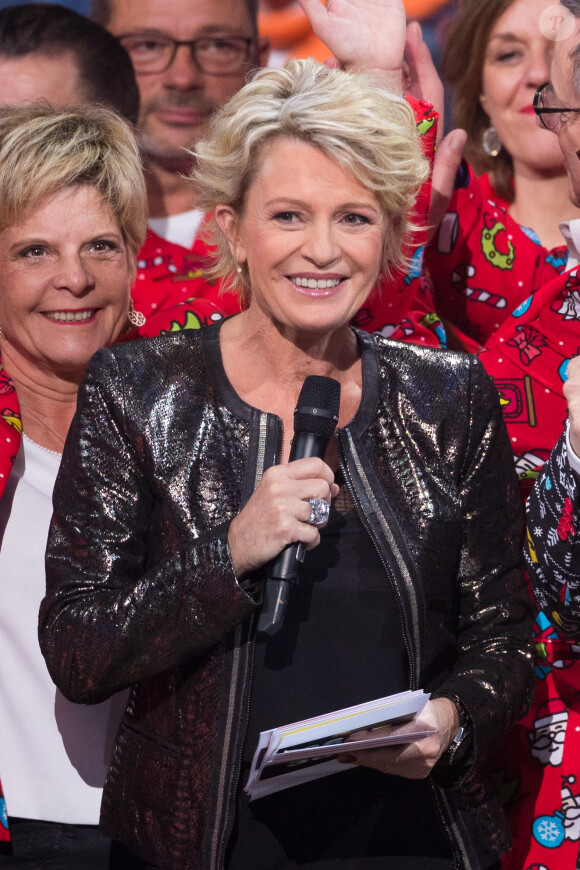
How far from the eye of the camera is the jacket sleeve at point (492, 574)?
1.93 metres

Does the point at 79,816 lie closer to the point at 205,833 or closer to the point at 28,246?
the point at 205,833

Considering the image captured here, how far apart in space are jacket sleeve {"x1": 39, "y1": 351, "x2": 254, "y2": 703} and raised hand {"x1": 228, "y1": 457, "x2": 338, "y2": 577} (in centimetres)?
6

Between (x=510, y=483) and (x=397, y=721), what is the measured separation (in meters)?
0.55

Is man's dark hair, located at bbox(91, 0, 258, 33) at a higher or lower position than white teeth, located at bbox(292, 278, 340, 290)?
higher

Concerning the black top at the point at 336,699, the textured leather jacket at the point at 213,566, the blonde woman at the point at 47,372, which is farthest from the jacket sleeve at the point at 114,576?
the blonde woman at the point at 47,372

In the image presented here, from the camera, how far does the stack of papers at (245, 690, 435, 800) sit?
5.02 ft

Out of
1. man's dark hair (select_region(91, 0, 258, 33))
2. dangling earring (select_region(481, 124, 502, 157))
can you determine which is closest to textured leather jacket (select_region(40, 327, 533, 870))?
dangling earring (select_region(481, 124, 502, 157))

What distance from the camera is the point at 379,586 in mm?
1877

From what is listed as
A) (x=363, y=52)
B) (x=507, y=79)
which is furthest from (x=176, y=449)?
(x=507, y=79)

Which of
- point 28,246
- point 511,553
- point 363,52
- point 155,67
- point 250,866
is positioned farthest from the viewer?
point 155,67

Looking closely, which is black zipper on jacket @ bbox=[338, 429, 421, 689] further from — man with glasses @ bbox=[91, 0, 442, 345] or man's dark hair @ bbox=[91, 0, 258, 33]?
man's dark hair @ bbox=[91, 0, 258, 33]

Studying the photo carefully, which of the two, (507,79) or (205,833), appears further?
(507,79)

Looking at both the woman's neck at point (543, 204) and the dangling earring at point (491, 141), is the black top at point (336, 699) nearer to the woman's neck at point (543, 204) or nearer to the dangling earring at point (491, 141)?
the woman's neck at point (543, 204)

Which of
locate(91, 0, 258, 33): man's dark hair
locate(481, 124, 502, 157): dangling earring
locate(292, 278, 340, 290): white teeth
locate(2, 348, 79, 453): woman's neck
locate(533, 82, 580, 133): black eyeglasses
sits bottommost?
locate(2, 348, 79, 453): woman's neck
